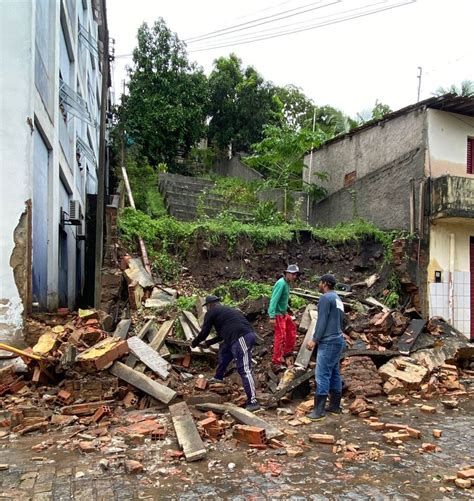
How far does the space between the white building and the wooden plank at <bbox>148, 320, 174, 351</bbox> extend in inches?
81.9

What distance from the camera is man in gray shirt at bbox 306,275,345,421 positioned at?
20.6 feet

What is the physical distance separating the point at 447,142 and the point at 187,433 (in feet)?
35.2

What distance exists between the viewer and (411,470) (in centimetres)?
456

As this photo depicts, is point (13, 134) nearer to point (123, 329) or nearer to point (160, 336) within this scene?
point (123, 329)

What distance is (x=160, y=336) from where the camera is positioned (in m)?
8.21

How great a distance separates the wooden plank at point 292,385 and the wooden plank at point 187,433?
5.13 feet

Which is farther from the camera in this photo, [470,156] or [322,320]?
[470,156]

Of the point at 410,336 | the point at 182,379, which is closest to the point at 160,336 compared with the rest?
the point at 182,379

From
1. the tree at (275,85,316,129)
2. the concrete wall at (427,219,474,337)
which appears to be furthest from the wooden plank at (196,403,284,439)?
the tree at (275,85,316,129)

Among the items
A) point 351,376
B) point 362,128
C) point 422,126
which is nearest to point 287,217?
point 362,128

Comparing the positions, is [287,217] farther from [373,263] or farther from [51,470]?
[51,470]

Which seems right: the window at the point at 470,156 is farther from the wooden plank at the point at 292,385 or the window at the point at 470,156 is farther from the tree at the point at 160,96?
the tree at the point at 160,96

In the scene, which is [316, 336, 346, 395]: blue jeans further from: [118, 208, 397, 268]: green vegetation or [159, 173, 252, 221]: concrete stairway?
[159, 173, 252, 221]: concrete stairway

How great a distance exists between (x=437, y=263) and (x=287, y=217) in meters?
5.77
